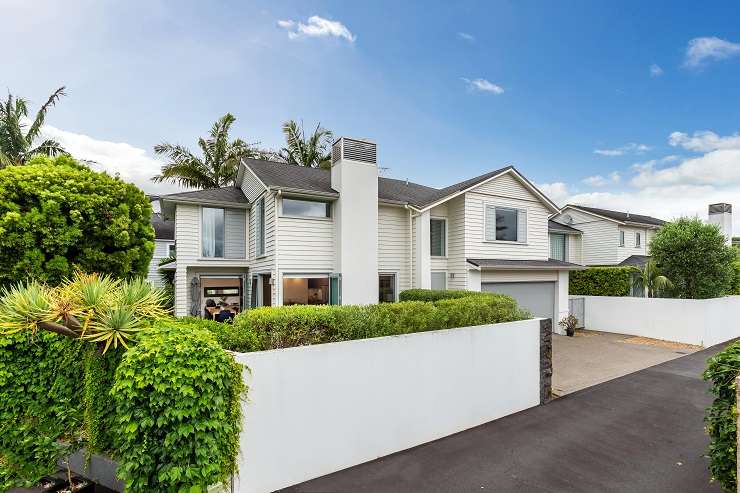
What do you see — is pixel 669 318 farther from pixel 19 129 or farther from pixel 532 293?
pixel 19 129

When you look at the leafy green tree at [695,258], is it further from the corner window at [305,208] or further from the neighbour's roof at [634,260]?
the corner window at [305,208]

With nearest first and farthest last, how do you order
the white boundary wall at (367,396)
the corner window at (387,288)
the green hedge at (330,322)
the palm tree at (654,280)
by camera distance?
the white boundary wall at (367,396), the green hedge at (330,322), the corner window at (387,288), the palm tree at (654,280)

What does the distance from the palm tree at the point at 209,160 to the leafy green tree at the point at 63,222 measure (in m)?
14.7

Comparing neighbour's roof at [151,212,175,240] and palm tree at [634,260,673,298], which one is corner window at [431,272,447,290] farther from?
neighbour's roof at [151,212,175,240]

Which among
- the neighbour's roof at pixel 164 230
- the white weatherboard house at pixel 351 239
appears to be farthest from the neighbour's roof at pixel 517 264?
the neighbour's roof at pixel 164 230

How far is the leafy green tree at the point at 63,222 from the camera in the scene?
7.04 metres

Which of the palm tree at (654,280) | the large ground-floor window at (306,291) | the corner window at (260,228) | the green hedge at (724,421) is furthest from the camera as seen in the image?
the palm tree at (654,280)

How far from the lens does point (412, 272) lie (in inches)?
559

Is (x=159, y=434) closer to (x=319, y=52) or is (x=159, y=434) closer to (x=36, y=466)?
(x=36, y=466)

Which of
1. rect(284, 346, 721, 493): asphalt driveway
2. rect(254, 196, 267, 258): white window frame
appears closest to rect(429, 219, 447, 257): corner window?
rect(254, 196, 267, 258): white window frame

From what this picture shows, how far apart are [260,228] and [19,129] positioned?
18.9m

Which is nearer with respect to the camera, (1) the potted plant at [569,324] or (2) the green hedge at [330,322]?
(2) the green hedge at [330,322]

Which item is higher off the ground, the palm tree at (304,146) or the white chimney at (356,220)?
the palm tree at (304,146)

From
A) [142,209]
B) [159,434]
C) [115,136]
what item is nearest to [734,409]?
[159,434]
